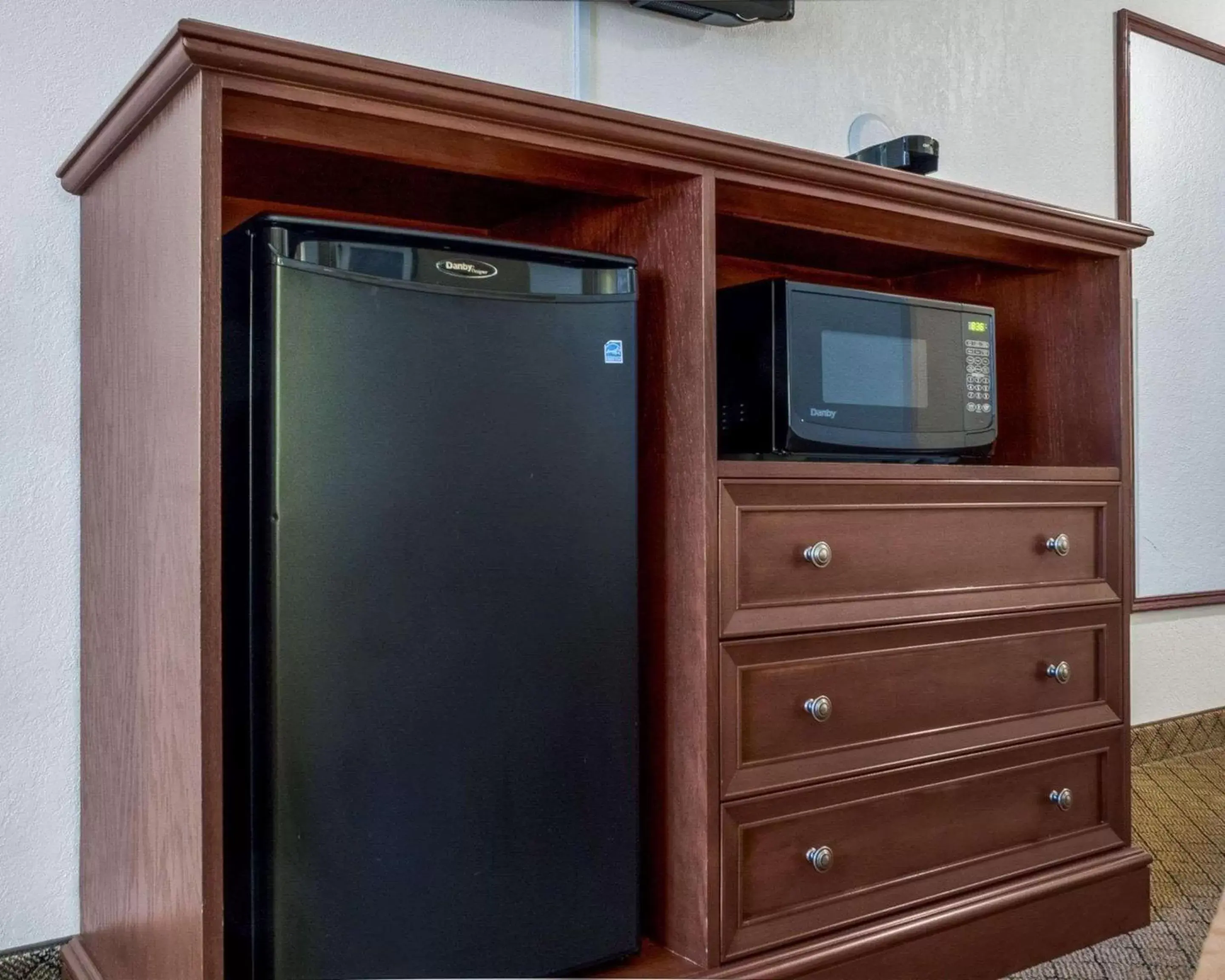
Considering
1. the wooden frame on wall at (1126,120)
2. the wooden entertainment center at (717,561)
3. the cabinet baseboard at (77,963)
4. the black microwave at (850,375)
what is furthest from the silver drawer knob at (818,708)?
the wooden frame on wall at (1126,120)

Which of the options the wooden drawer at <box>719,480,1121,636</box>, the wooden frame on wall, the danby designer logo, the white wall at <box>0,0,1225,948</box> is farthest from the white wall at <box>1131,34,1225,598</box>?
the danby designer logo

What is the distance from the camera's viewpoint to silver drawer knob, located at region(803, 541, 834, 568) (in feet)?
4.98

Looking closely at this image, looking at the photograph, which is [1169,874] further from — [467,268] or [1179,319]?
[467,268]

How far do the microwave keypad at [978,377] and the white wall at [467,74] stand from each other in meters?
0.67

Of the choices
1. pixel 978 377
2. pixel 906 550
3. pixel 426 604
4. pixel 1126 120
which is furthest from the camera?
pixel 1126 120

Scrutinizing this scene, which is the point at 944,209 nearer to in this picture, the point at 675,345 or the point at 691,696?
the point at 675,345

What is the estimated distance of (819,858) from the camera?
4.99 ft

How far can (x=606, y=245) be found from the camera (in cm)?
159

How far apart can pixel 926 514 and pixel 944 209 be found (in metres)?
0.45

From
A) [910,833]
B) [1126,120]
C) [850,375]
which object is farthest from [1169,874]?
[1126,120]

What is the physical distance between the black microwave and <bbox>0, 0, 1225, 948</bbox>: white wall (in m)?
0.63

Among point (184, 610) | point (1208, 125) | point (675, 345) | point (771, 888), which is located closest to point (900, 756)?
point (771, 888)

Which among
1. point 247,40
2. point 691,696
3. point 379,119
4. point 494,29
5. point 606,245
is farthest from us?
point 494,29

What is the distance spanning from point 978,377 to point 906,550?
1.19 feet
